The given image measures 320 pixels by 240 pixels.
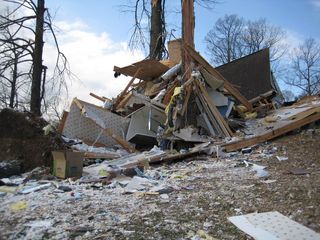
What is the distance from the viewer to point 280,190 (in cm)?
438

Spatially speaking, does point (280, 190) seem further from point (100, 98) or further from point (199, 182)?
point (100, 98)

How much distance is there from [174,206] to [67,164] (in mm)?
2574

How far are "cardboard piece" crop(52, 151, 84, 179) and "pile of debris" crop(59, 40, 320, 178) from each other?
0.97 meters

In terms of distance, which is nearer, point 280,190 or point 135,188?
point 280,190

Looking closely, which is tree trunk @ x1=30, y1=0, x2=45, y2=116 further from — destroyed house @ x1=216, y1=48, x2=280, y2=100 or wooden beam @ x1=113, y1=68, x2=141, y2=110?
destroyed house @ x1=216, y1=48, x2=280, y2=100

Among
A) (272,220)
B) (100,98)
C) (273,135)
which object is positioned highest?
(100,98)

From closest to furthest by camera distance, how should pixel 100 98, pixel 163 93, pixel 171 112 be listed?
pixel 171 112
pixel 163 93
pixel 100 98

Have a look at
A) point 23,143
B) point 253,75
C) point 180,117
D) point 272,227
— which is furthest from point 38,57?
point 272,227

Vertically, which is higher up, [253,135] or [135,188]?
[253,135]

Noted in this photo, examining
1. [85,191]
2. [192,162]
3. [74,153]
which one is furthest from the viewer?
[192,162]

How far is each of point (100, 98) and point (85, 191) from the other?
6.75 metres

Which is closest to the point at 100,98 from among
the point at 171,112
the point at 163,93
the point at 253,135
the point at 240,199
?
the point at 163,93

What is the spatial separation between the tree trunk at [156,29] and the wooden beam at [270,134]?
26.9 ft

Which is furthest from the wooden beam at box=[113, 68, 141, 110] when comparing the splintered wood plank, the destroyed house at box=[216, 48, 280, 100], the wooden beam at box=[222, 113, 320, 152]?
the wooden beam at box=[222, 113, 320, 152]
